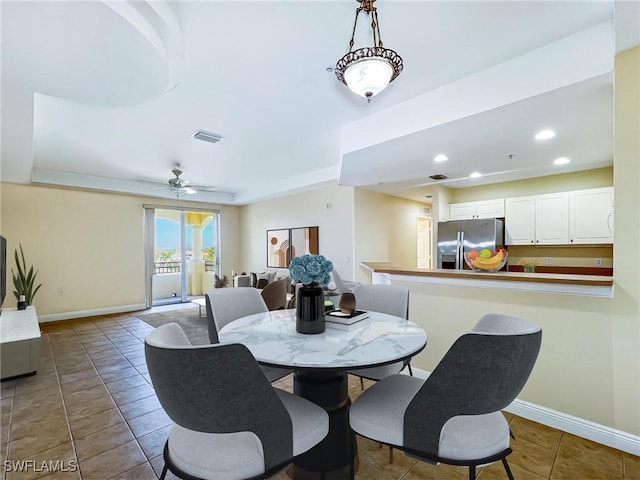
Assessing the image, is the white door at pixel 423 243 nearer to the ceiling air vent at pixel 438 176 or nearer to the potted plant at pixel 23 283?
the ceiling air vent at pixel 438 176

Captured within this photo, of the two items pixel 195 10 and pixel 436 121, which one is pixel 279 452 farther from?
pixel 436 121

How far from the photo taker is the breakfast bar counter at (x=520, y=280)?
78.5 inches

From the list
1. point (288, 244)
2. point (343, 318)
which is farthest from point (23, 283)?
point (343, 318)

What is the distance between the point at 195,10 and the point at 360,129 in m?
1.92

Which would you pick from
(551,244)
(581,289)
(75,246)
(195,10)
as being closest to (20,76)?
(195,10)

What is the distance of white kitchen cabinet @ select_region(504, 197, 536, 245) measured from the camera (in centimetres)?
479

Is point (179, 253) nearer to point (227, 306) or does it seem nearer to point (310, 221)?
point (310, 221)

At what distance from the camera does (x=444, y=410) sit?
1130mm

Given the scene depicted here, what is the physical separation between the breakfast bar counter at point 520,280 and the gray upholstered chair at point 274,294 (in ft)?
5.76

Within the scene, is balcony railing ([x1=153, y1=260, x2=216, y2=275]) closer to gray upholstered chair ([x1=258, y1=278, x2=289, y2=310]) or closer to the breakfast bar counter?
Answer: gray upholstered chair ([x1=258, y1=278, x2=289, y2=310])

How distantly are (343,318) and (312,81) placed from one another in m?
1.91

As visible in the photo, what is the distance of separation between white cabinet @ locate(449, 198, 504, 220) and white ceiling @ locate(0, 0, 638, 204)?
1.15 m

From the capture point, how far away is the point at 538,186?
15.9 feet

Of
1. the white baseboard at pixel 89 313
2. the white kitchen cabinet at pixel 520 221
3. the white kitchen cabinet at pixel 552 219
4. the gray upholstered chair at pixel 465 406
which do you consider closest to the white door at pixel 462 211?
the white kitchen cabinet at pixel 520 221
